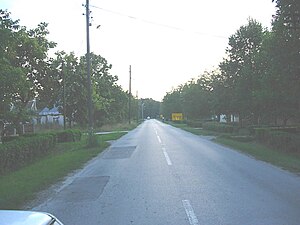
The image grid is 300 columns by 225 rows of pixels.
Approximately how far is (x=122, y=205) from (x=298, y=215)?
344 centimetres

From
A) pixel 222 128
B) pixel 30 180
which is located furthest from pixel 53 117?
pixel 30 180

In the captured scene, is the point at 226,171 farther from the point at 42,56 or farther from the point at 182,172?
the point at 42,56

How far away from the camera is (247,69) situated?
36500mm

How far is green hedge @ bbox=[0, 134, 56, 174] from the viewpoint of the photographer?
A: 47.6ft

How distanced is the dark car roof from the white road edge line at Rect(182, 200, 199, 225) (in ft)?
12.9

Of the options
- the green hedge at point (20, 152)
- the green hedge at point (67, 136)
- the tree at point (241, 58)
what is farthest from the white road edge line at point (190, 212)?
the tree at point (241, 58)

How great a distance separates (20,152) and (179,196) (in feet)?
30.8

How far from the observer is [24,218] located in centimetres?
319

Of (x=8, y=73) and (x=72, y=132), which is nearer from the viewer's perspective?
(x=8, y=73)

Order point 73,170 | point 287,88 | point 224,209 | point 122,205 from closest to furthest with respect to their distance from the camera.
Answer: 1. point 224,209
2. point 122,205
3. point 73,170
4. point 287,88

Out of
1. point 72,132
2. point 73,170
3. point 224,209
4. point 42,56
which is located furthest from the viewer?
point 72,132

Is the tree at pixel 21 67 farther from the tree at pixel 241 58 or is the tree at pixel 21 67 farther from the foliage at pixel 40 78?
the tree at pixel 241 58

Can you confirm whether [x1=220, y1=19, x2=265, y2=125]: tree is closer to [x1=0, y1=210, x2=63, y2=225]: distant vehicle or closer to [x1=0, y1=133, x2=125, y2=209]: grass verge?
[x1=0, y1=133, x2=125, y2=209]: grass verge

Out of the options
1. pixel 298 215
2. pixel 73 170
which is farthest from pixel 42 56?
pixel 298 215
